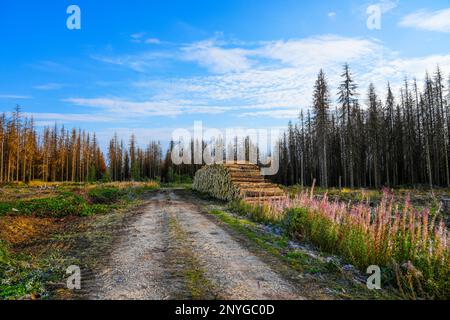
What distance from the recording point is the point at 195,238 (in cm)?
765

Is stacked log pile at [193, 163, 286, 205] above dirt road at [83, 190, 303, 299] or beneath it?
above

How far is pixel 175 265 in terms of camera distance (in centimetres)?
523

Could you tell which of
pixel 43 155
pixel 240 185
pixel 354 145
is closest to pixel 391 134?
pixel 354 145

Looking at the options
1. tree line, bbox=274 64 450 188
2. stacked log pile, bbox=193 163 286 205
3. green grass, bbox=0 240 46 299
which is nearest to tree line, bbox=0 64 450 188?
tree line, bbox=274 64 450 188

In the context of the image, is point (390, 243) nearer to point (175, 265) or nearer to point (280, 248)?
point (280, 248)

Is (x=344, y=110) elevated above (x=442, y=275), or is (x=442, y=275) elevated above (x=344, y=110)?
(x=344, y=110)

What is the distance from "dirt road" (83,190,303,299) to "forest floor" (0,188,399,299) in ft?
0.05

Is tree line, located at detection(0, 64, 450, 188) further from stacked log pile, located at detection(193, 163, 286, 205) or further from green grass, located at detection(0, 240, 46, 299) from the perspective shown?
green grass, located at detection(0, 240, 46, 299)

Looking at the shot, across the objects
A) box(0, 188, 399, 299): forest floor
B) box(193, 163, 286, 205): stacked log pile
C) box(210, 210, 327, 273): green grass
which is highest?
box(193, 163, 286, 205): stacked log pile

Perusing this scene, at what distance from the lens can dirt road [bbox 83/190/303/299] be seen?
13.0ft

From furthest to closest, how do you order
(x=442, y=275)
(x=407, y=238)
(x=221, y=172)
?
(x=221, y=172) → (x=407, y=238) → (x=442, y=275)
